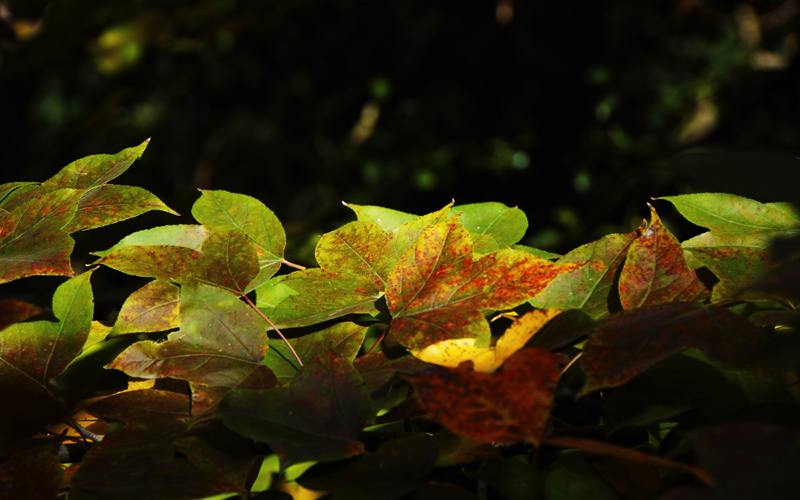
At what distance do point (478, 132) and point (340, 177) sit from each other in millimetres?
504

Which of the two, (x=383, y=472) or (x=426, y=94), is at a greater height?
(x=383, y=472)

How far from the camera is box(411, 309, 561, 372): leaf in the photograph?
0.22m

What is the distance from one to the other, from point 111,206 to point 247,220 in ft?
0.22

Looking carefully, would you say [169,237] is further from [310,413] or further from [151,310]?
[310,413]

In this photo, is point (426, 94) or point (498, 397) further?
point (426, 94)

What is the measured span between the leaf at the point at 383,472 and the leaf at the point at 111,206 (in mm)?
151

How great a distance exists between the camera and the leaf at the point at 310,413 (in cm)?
19

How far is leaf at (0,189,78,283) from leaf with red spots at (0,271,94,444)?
21 mm

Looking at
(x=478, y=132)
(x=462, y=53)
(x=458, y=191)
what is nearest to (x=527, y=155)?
(x=458, y=191)

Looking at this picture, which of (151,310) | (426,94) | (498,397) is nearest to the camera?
(498,397)

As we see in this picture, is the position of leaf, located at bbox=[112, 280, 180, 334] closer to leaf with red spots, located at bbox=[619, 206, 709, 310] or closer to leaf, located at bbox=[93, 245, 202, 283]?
leaf, located at bbox=[93, 245, 202, 283]

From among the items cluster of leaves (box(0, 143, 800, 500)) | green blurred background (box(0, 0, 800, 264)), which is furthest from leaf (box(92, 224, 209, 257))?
green blurred background (box(0, 0, 800, 264))

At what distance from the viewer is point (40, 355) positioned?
26cm

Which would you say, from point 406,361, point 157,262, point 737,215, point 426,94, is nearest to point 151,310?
point 157,262
